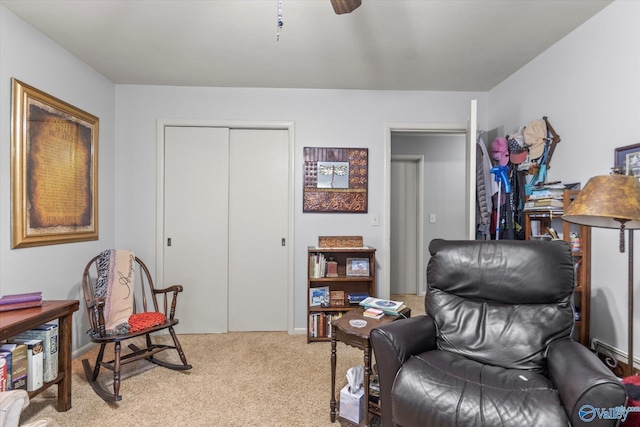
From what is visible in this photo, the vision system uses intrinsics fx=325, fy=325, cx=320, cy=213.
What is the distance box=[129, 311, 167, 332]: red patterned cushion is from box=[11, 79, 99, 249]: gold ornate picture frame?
87 centimetres

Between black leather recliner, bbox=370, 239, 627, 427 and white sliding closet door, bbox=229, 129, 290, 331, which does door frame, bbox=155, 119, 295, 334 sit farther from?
black leather recliner, bbox=370, 239, 627, 427

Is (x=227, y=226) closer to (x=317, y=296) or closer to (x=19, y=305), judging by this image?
(x=317, y=296)

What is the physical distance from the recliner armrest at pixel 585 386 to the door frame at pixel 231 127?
7.58 ft

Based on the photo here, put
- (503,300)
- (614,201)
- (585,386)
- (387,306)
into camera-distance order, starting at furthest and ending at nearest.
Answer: (387,306)
(503,300)
(614,201)
(585,386)

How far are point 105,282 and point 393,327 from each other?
223 cm

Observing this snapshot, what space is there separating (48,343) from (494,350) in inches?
98.5

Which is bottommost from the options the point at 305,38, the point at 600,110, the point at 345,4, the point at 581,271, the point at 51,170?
the point at 581,271

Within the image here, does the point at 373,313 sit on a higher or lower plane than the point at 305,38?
lower

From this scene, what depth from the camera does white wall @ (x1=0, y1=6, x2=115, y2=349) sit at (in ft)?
6.81

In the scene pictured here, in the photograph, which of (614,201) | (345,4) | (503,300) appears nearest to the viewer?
(345,4)

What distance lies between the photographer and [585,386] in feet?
3.85

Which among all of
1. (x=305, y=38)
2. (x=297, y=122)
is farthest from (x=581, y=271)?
(x=297, y=122)

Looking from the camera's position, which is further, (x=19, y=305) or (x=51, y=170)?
(x=51, y=170)

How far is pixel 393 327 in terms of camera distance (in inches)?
64.8
